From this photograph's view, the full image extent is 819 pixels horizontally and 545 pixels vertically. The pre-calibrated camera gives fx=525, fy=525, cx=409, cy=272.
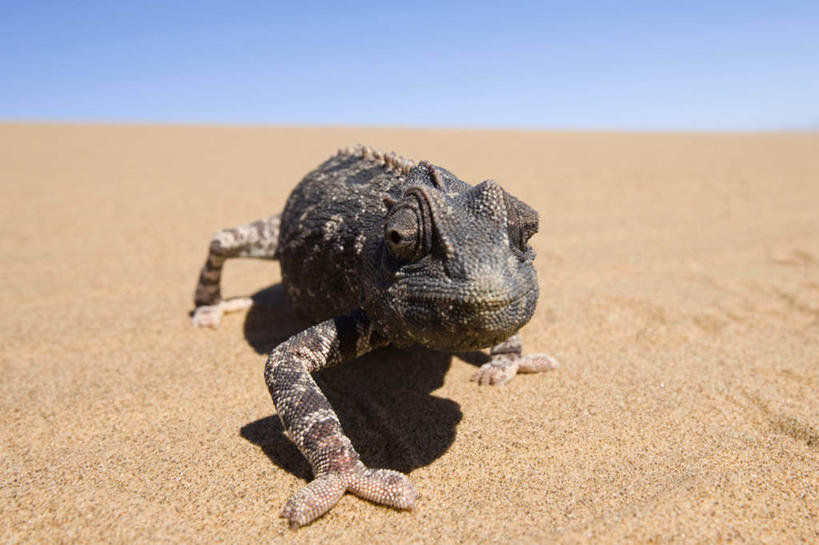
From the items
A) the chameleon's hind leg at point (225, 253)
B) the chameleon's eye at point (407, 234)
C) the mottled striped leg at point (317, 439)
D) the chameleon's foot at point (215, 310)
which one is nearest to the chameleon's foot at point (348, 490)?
the mottled striped leg at point (317, 439)

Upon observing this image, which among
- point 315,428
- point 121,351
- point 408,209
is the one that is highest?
point 408,209

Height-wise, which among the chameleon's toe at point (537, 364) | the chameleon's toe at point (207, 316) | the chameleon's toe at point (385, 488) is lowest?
the chameleon's toe at point (207, 316)

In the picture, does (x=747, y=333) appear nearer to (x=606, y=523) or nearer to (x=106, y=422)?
(x=606, y=523)

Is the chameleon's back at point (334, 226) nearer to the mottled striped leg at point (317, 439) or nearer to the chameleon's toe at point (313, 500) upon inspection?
the mottled striped leg at point (317, 439)

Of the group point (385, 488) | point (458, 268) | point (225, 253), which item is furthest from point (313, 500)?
point (225, 253)

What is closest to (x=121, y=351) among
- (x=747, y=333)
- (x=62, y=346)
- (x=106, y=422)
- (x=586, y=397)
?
(x=62, y=346)

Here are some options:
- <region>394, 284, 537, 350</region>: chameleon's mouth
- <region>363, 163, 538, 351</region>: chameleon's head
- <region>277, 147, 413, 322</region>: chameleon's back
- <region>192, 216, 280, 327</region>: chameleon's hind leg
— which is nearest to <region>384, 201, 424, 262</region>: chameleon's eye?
<region>363, 163, 538, 351</region>: chameleon's head
